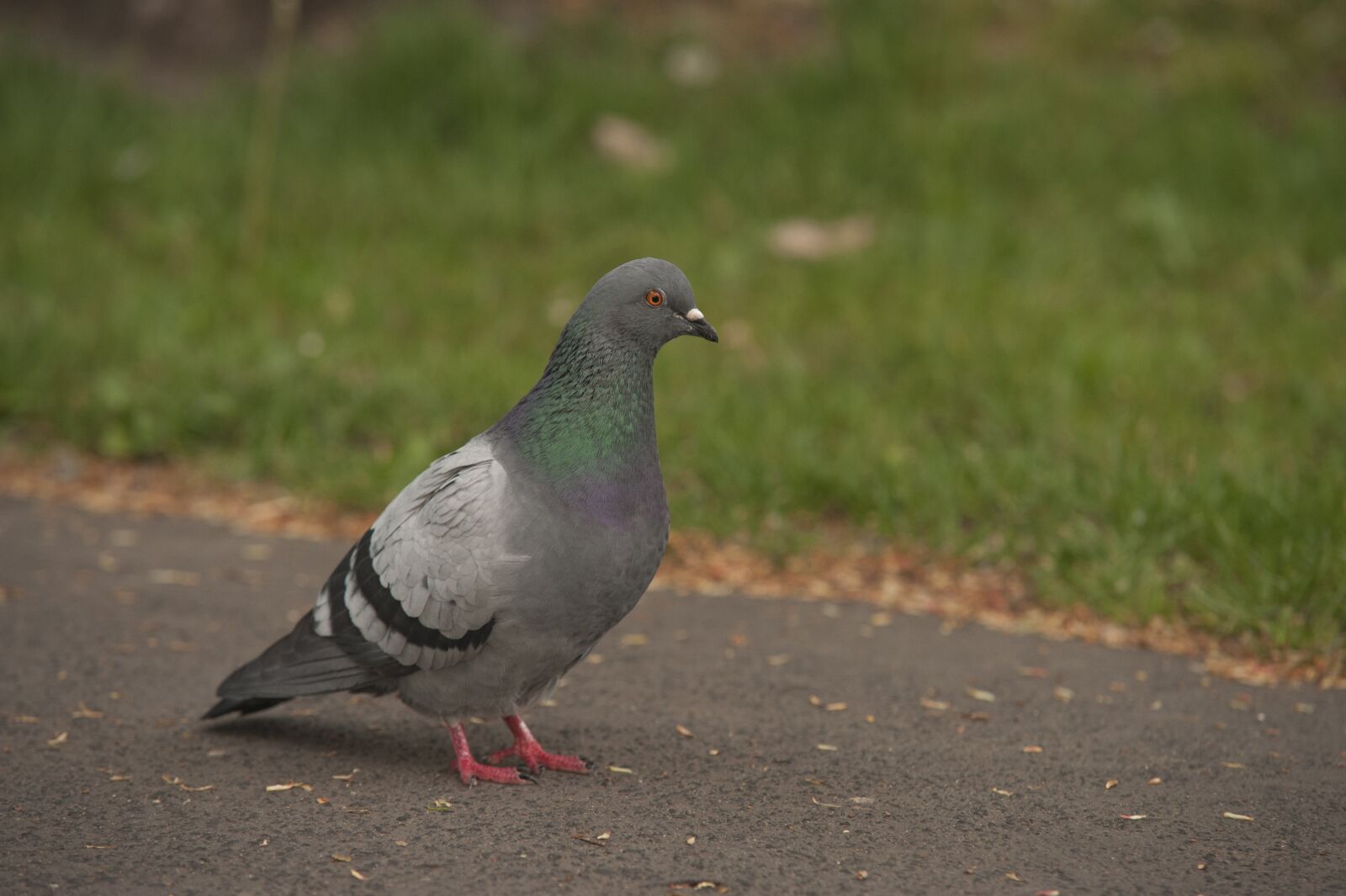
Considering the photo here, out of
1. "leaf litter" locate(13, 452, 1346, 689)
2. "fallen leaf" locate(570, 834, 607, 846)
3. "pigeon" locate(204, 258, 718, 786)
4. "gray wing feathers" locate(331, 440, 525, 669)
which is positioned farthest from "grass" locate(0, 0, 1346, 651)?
"fallen leaf" locate(570, 834, 607, 846)

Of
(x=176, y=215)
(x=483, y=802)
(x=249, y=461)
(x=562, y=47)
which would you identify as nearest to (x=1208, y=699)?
(x=483, y=802)

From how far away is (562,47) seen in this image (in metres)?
9.23

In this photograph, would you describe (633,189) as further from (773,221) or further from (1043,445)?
(1043,445)

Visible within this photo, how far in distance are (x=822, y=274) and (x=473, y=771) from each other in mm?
4486

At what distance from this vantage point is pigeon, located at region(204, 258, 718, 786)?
3141 mm

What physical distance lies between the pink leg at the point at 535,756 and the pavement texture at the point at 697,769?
37mm

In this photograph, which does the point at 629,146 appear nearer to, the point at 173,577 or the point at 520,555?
the point at 173,577

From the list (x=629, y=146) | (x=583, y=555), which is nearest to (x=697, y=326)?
(x=583, y=555)

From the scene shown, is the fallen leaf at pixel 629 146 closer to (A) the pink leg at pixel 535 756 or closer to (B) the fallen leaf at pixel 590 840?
(A) the pink leg at pixel 535 756

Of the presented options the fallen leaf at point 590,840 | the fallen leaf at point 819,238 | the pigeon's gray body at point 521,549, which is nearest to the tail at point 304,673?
the pigeon's gray body at point 521,549

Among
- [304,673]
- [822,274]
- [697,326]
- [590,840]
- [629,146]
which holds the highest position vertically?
[629,146]

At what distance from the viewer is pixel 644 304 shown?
3.34 metres

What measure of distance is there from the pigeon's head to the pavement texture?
1094 millimetres

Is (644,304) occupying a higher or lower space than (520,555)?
higher
